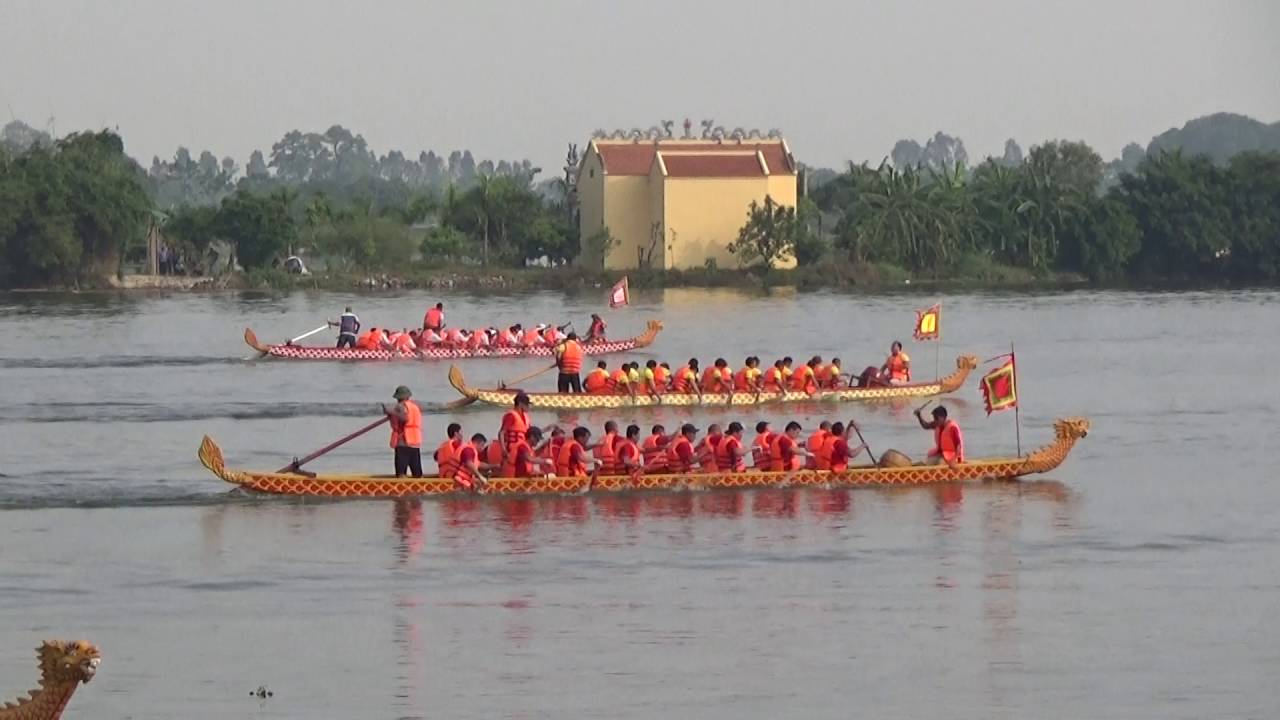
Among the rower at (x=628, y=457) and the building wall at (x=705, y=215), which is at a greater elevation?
the building wall at (x=705, y=215)

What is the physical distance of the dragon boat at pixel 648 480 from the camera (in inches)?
939

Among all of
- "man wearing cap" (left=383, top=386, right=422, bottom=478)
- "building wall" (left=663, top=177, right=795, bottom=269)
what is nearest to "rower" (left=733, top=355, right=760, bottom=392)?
"man wearing cap" (left=383, top=386, right=422, bottom=478)

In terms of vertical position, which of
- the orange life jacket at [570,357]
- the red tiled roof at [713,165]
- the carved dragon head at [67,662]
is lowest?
the carved dragon head at [67,662]

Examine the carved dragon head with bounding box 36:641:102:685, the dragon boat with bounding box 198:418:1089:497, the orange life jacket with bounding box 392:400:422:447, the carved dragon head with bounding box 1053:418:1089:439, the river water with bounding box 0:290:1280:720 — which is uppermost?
the orange life jacket with bounding box 392:400:422:447

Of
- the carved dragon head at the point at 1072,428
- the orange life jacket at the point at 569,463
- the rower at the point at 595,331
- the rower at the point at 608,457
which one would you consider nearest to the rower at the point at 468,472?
the orange life jacket at the point at 569,463

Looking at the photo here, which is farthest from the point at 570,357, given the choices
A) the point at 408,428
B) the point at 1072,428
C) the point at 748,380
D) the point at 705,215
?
the point at 705,215

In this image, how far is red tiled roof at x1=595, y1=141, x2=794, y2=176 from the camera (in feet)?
262

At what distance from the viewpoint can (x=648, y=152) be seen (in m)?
80.9

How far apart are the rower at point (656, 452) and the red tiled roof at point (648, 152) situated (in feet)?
181

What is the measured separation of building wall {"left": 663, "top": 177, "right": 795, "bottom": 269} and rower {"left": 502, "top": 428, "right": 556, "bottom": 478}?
5383 cm

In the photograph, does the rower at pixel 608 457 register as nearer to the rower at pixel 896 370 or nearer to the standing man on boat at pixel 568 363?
the standing man on boat at pixel 568 363

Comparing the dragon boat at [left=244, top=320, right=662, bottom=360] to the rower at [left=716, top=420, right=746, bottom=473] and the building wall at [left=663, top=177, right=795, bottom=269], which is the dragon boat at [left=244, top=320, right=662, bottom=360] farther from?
the building wall at [left=663, top=177, right=795, bottom=269]

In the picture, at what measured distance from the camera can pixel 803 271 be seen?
81625 mm

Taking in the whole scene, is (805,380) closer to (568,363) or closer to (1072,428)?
(568,363)
